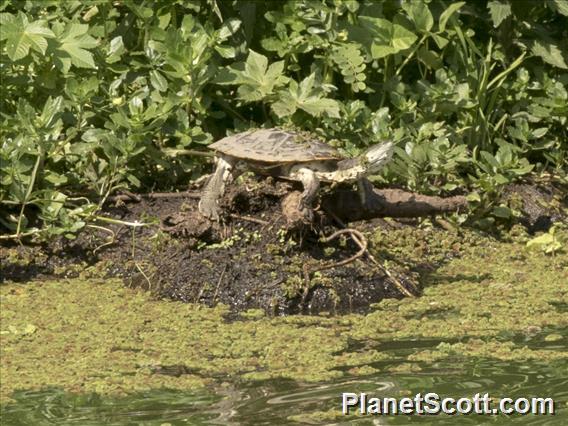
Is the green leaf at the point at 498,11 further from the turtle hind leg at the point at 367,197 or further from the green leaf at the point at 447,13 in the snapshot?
the turtle hind leg at the point at 367,197

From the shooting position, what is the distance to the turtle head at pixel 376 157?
6566mm

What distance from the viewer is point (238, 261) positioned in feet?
21.8

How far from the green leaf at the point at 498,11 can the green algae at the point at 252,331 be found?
165 cm

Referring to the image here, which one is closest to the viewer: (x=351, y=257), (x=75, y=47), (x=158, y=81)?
(x=351, y=257)

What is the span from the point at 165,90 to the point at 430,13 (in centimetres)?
168

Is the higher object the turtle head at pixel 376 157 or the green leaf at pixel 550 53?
the green leaf at pixel 550 53

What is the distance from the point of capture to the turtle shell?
6613 mm

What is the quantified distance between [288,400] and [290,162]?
6.10 feet

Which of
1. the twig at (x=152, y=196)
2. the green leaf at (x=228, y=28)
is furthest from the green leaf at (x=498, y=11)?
the twig at (x=152, y=196)

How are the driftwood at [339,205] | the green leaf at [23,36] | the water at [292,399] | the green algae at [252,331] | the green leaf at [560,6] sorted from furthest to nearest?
the green leaf at [560,6] < the green leaf at [23,36] < the driftwood at [339,205] < the green algae at [252,331] < the water at [292,399]

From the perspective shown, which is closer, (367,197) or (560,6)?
(367,197)

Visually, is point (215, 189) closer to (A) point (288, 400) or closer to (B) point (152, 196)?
(B) point (152, 196)

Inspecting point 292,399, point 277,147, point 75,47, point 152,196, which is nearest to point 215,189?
point 277,147

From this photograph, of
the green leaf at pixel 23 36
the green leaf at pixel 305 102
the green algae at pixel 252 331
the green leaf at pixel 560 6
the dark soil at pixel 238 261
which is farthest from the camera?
the green leaf at pixel 560 6
